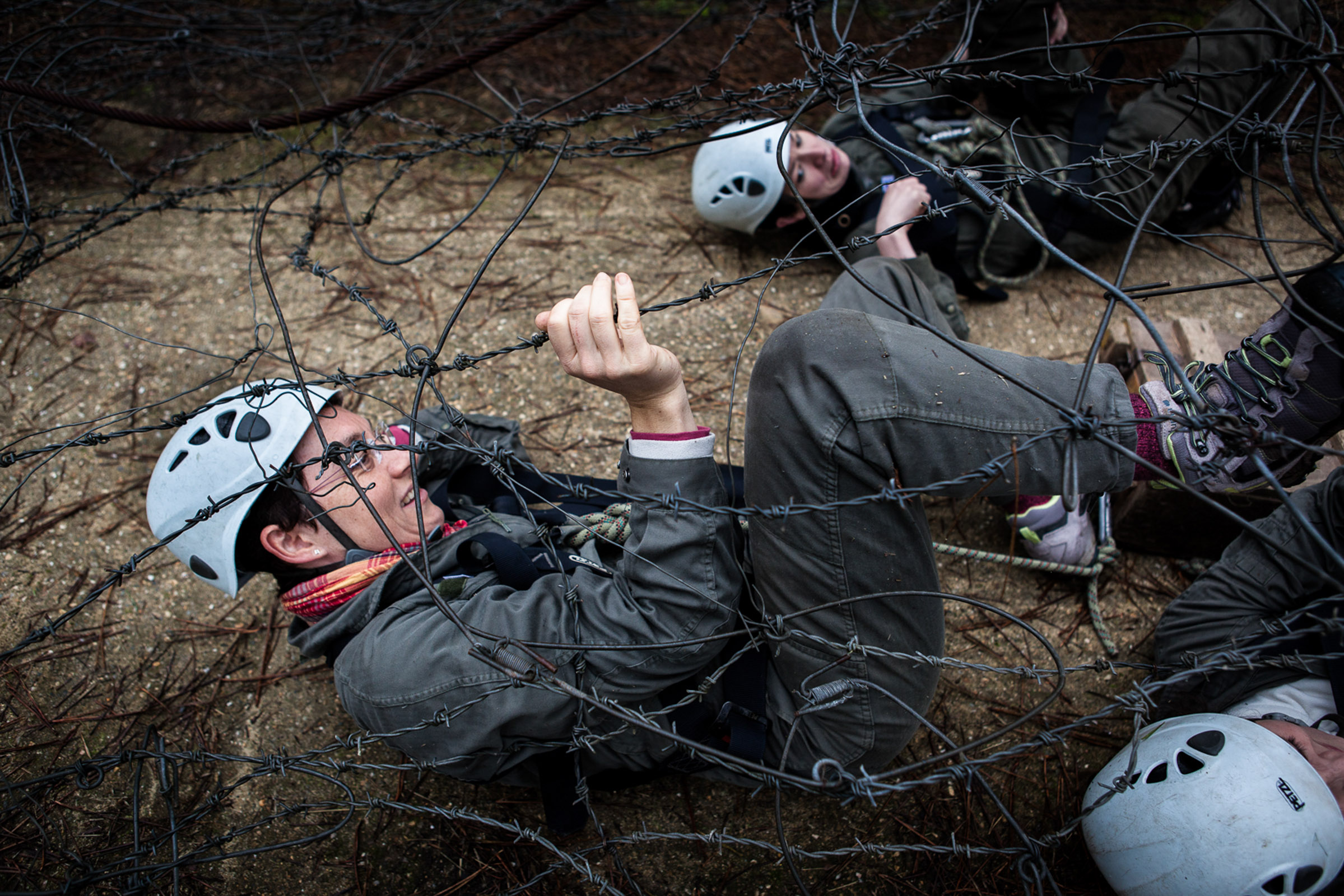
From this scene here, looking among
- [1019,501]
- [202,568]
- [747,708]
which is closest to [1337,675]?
[1019,501]

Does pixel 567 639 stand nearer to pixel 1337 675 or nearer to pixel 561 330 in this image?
pixel 561 330

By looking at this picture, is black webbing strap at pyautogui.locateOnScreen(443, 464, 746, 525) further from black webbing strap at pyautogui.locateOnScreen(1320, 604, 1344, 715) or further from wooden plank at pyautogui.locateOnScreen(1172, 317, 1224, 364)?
wooden plank at pyautogui.locateOnScreen(1172, 317, 1224, 364)

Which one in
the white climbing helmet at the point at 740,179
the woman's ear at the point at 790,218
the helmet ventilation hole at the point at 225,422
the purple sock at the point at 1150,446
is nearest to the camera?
the purple sock at the point at 1150,446

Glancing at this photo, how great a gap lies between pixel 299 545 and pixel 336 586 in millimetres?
259

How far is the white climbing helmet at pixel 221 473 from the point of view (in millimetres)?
2121

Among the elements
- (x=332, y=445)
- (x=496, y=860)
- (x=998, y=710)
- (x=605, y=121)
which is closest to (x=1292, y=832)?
(x=998, y=710)

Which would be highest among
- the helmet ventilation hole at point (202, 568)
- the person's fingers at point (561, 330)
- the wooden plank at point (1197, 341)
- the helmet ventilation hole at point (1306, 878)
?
the person's fingers at point (561, 330)

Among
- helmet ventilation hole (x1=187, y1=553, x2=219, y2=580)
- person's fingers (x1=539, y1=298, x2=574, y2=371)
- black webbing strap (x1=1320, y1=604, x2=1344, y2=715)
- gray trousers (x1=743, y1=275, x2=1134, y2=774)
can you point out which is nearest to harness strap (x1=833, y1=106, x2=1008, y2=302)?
gray trousers (x1=743, y1=275, x2=1134, y2=774)

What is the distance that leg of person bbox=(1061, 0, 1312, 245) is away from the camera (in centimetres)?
319

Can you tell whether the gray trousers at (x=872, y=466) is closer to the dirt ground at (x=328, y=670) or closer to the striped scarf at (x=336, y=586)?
the dirt ground at (x=328, y=670)

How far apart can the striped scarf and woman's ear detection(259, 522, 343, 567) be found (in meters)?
0.11

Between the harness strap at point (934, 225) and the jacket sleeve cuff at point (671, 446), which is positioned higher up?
the jacket sleeve cuff at point (671, 446)

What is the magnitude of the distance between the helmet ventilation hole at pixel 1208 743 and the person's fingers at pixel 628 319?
5.82 ft

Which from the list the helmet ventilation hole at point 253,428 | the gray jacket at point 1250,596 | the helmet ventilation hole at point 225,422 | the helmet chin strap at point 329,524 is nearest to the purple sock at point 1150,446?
the gray jacket at point 1250,596
